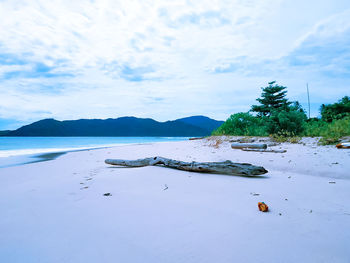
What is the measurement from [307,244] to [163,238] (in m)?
0.97

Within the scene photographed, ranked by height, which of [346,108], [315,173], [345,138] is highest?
[346,108]

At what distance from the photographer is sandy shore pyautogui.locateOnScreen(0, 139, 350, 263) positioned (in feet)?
3.85

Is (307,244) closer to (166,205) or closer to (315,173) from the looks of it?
(166,205)

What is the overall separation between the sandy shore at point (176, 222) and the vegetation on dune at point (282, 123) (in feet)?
16.2

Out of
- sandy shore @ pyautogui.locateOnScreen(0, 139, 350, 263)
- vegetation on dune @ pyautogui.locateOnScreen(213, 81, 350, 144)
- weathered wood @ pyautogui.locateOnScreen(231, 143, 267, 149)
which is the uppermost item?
vegetation on dune @ pyautogui.locateOnScreen(213, 81, 350, 144)

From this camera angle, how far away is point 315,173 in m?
3.50

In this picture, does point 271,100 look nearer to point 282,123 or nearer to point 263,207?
point 282,123

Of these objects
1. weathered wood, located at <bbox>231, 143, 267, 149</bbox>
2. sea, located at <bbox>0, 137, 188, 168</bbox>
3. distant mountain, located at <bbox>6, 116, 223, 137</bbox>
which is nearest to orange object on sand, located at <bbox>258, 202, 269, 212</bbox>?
weathered wood, located at <bbox>231, 143, 267, 149</bbox>

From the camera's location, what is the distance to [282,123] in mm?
9008

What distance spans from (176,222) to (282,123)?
9166mm

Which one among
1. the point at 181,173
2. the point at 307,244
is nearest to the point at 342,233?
the point at 307,244

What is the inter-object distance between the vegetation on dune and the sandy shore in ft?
16.2

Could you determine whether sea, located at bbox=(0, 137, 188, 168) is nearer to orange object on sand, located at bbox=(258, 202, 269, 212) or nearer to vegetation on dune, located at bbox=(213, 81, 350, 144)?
orange object on sand, located at bbox=(258, 202, 269, 212)

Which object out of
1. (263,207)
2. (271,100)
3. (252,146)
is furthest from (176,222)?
(271,100)
